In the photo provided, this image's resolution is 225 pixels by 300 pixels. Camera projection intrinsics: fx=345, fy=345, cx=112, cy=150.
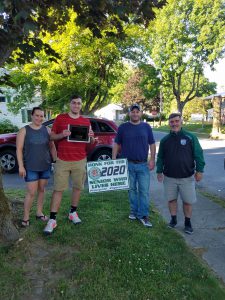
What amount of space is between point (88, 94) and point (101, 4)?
1727 cm

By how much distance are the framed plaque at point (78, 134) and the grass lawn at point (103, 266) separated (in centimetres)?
126

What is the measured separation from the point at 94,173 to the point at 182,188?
54.1 inches

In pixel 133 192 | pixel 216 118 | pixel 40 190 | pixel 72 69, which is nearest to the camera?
pixel 40 190

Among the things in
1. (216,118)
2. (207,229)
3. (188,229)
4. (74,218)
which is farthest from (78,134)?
(216,118)

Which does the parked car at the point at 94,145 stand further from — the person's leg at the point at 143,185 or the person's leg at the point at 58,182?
the person's leg at the point at 58,182

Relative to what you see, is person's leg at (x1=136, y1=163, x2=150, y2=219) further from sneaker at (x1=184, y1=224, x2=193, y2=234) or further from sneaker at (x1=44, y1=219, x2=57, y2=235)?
sneaker at (x1=44, y1=219, x2=57, y2=235)

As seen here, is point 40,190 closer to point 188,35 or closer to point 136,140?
point 136,140

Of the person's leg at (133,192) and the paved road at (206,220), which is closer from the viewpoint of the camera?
the paved road at (206,220)

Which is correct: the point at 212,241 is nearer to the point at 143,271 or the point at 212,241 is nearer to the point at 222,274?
the point at 222,274

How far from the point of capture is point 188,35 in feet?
99.2

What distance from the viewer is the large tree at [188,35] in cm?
2902

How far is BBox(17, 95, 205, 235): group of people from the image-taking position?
15.9ft

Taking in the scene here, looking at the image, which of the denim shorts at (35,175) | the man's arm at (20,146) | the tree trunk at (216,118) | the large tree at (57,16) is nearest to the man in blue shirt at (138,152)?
the denim shorts at (35,175)

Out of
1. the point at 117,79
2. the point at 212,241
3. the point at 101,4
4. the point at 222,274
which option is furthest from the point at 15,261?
the point at 117,79
